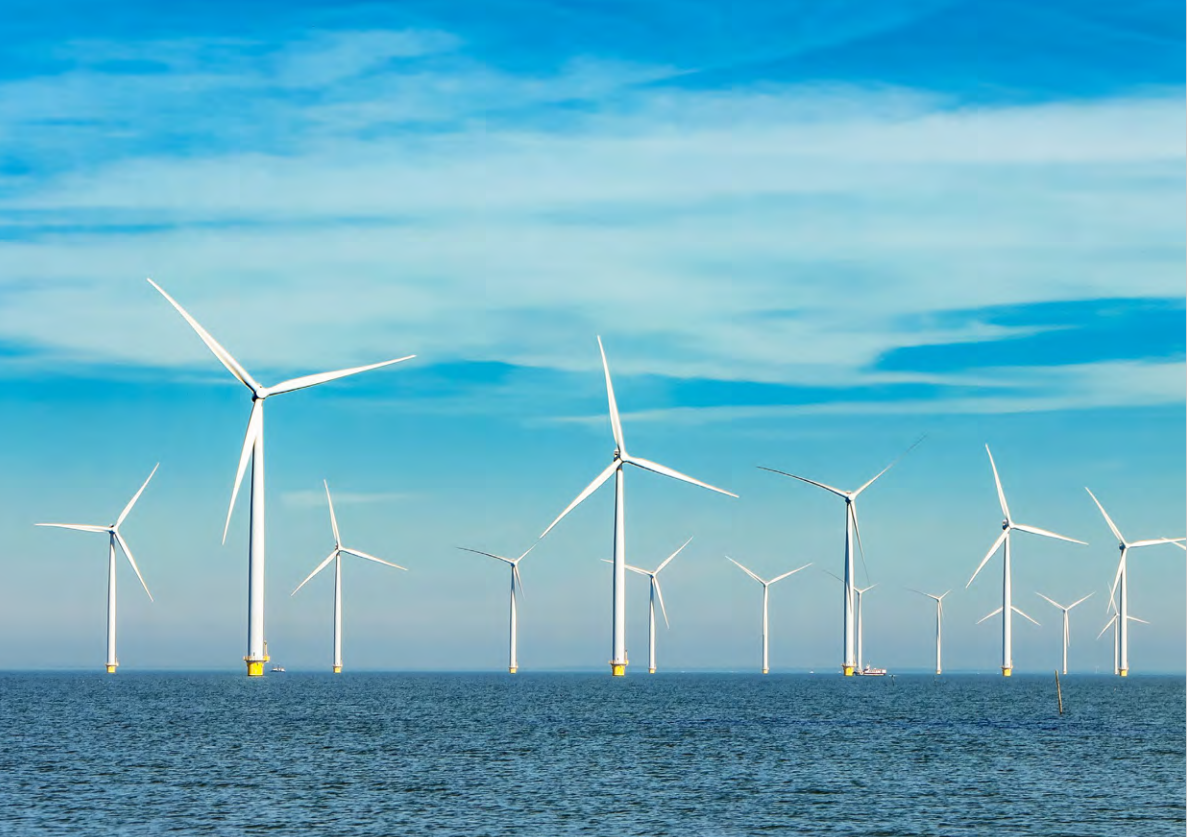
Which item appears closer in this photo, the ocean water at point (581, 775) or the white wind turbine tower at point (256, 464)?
the ocean water at point (581, 775)

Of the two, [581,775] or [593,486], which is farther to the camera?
[593,486]

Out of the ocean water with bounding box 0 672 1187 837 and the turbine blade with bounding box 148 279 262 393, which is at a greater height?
the turbine blade with bounding box 148 279 262 393

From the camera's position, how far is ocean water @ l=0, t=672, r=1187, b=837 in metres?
64.1

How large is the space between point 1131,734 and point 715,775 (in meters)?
57.5

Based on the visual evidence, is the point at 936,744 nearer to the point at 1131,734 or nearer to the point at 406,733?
the point at 1131,734

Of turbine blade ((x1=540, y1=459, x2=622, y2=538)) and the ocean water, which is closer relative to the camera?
the ocean water

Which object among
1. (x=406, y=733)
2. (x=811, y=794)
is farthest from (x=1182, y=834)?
(x=406, y=733)

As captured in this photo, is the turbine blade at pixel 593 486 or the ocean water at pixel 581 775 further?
the turbine blade at pixel 593 486

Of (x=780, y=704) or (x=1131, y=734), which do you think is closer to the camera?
(x=1131, y=734)

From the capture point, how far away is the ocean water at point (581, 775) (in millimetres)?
64125

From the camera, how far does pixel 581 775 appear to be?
82.6m

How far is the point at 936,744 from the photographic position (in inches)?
4313

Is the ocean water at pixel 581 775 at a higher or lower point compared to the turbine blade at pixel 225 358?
lower

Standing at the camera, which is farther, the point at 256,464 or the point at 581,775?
the point at 256,464
